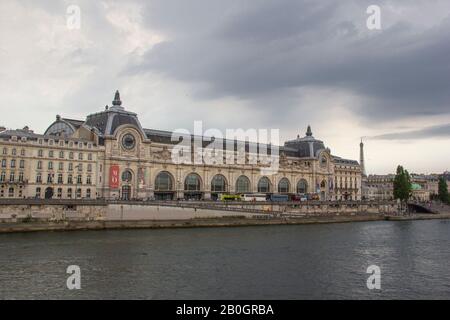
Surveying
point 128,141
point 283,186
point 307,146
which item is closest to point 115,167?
point 128,141

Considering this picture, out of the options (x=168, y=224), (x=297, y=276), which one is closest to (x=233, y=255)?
(x=297, y=276)

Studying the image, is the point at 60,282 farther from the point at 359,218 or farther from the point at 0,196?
the point at 359,218

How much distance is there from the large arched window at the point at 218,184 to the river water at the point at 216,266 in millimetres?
50703

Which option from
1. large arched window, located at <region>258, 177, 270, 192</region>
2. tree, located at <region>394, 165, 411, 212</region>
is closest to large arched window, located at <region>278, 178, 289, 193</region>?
large arched window, located at <region>258, 177, 270, 192</region>

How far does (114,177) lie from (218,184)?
29.3 m

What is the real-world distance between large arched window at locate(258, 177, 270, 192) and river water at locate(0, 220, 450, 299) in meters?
62.2

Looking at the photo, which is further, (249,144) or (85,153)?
(249,144)

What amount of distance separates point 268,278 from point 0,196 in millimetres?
60030

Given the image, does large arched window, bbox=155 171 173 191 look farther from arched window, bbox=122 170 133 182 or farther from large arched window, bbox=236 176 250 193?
large arched window, bbox=236 176 250 193

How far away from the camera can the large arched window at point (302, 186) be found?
138 m

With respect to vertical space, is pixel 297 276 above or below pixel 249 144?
below
